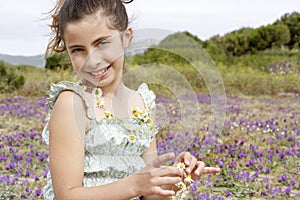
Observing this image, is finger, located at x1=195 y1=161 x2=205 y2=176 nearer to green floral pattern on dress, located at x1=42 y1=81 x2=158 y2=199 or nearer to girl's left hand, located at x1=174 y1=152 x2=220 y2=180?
girl's left hand, located at x1=174 y1=152 x2=220 y2=180

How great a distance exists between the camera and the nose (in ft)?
7.43

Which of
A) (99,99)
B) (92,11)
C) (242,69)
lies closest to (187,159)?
(99,99)

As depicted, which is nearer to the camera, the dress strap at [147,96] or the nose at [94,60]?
the nose at [94,60]

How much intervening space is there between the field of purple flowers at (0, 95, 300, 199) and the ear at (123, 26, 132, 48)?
1.42 ft

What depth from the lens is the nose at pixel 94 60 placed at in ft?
7.43

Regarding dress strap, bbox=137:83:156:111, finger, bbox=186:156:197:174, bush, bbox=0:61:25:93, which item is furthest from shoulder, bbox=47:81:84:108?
bush, bbox=0:61:25:93

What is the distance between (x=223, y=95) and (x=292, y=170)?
3624mm

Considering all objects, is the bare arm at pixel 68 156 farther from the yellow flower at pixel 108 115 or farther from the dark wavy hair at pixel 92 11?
the dark wavy hair at pixel 92 11

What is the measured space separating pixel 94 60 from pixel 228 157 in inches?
153

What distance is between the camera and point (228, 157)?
5.91 metres

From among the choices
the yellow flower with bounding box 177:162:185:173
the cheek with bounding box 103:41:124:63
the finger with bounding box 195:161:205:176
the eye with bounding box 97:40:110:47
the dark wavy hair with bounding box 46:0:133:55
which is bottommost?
the finger with bounding box 195:161:205:176

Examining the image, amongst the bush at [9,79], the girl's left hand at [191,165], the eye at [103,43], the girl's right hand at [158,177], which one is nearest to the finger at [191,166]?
the girl's left hand at [191,165]

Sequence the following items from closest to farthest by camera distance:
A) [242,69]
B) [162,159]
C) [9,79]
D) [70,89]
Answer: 1. [162,159]
2. [70,89]
3. [9,79]
4. [242,69]

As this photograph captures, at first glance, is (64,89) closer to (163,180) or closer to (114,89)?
(114,89)
